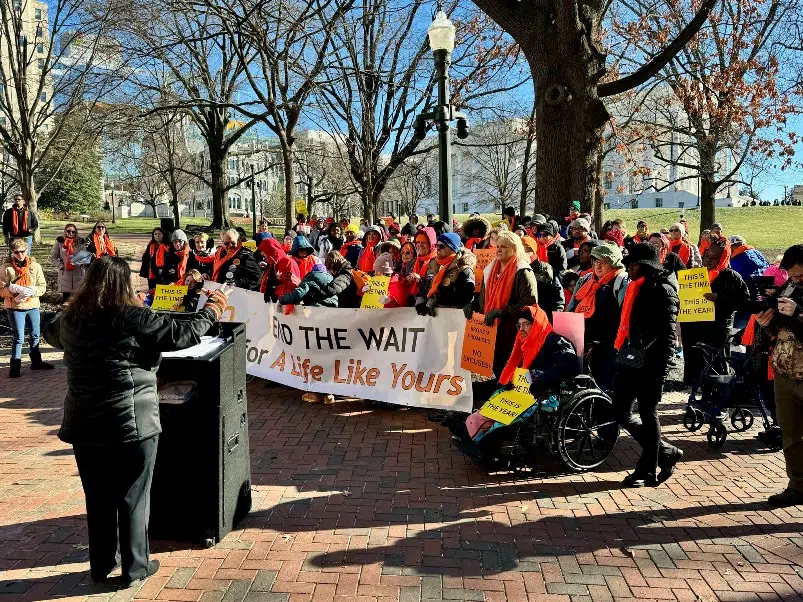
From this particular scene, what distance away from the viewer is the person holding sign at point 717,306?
799 centimetres

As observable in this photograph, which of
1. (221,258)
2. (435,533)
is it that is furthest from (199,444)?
(221,258)

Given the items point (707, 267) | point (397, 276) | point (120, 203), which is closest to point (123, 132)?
point (397, 276)

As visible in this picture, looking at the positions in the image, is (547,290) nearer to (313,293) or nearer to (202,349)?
(313,293)

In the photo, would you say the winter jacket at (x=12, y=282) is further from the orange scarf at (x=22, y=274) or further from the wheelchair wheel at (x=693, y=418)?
the wheelchair wheel at (x=693, y=418)

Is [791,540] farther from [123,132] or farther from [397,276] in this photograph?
[123,132]

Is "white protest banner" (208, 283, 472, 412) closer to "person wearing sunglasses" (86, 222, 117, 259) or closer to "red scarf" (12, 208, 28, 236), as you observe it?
"person wearing sunglasses" (86, 222, 117, 259)

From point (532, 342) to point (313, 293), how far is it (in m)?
3.60

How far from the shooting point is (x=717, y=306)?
812 cm

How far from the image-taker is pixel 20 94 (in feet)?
79.2

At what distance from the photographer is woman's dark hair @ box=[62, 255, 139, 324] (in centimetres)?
384

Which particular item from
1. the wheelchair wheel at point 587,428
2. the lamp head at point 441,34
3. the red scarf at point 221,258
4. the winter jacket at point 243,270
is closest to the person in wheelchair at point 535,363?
the wheelchair wheel at point 587,428

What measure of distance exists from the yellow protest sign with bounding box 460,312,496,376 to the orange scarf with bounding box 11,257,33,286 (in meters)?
6.53

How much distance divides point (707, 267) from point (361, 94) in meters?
13.0

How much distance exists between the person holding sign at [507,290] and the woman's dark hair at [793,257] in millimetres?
2002
